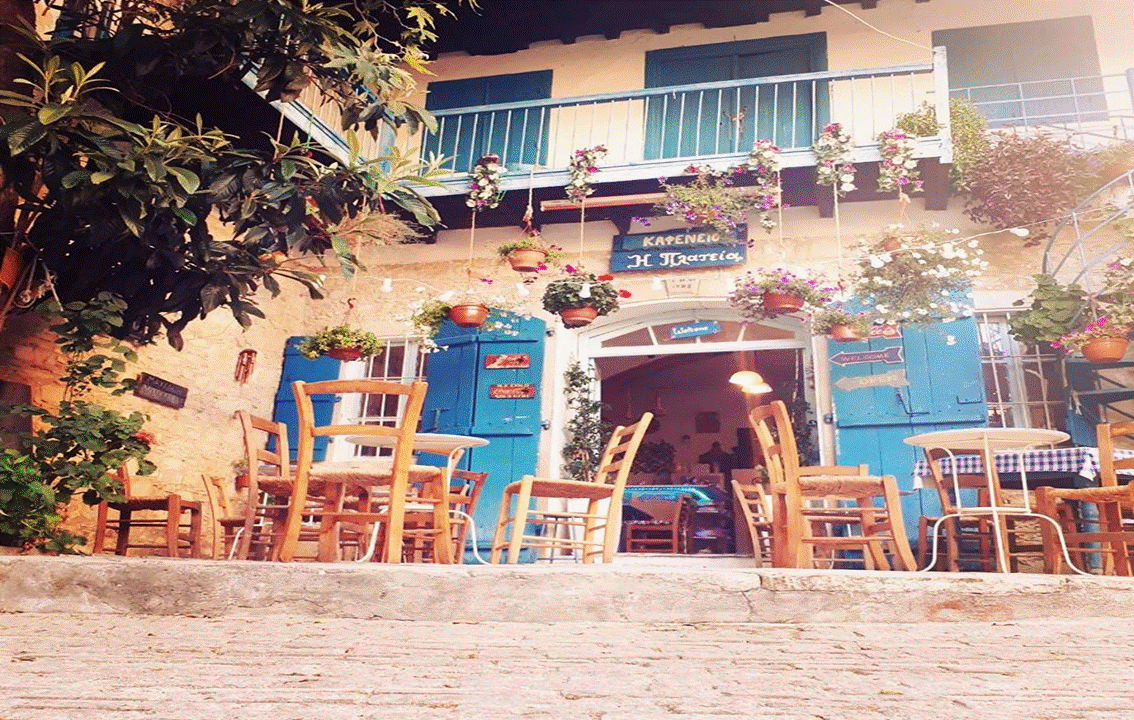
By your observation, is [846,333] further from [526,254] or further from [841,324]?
[526,254]

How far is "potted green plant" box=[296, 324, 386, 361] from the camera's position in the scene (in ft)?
21.2

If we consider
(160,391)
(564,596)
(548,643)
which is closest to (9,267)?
(160,391)

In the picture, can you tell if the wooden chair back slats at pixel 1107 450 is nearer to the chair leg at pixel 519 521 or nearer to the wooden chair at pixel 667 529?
the chair leg at pixel 519 521

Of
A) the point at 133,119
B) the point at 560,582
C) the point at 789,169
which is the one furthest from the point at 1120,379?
the point at 133,119

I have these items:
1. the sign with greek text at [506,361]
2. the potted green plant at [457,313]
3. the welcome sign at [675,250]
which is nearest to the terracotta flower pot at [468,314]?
the potted green plant at [457,313]

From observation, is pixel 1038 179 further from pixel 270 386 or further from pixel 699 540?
pixel 270 386

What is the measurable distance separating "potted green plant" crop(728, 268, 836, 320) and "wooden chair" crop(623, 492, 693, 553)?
2.34 m

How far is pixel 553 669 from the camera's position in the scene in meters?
1.95

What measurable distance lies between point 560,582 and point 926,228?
15.5ft

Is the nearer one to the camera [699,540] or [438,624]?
[438,624]

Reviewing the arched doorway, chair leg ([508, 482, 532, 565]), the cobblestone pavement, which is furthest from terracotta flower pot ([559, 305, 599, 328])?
the cobblestone pavement

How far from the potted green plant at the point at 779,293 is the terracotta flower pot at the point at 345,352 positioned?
2.88 metres

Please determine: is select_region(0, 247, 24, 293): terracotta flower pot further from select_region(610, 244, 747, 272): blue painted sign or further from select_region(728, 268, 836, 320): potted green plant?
select_region(610, 244, 747, 272): blue painted sign

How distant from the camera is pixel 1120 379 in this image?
639 cm
